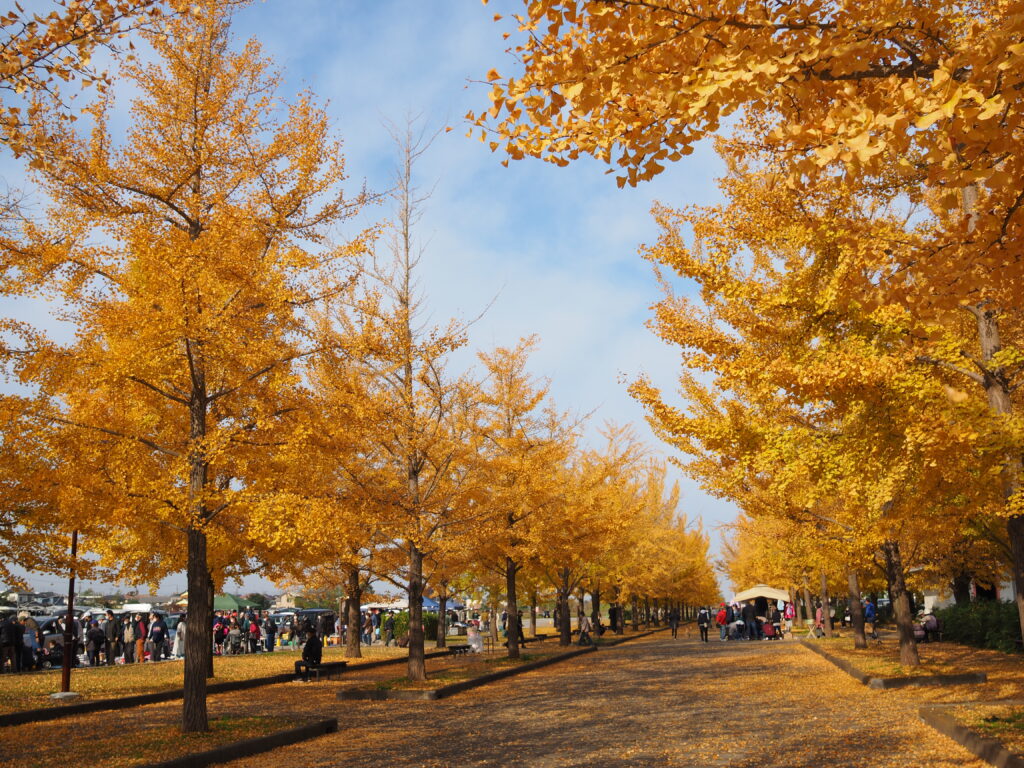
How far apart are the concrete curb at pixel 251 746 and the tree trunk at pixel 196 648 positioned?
1008 mm

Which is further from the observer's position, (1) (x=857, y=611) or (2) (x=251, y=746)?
(1) (x=857, y=611)

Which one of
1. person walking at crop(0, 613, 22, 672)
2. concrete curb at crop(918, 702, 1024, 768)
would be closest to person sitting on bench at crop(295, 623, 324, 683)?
person walking at crop(0, 613, 22, 672)

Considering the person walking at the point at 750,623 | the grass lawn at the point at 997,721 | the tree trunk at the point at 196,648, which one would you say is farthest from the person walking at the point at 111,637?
the person walking at the point at 750,623

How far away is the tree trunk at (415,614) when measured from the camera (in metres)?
17.8

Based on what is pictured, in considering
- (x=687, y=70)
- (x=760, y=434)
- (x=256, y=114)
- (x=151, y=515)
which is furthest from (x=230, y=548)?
(x=687, y=70)

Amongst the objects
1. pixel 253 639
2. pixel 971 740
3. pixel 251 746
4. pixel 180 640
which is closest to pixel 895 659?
pixel 971 740

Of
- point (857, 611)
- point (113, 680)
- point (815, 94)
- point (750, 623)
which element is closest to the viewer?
point (815, 94)

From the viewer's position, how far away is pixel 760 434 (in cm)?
1158

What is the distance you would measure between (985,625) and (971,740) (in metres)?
18.2

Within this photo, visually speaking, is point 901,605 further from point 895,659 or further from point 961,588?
point 961,588

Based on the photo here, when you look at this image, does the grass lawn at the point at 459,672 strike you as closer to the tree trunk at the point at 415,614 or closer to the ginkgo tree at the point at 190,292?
the tree trunk at the point at 415,614

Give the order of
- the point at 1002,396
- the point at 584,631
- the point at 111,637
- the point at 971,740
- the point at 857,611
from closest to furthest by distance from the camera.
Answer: the point at 971,740, the point at 1002,396, the point at 857,611, the point at 111,637, the point at 584,631

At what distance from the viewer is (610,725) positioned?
11.1 metres

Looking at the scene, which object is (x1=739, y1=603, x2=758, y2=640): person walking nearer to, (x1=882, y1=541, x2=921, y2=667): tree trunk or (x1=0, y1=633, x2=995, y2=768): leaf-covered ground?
(x1=0, y1=633, x2=995, y2=768): leaf-covered ground
